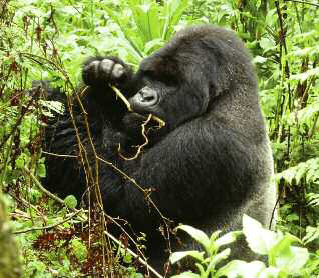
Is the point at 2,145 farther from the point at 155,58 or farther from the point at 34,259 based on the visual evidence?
the point at 155,58

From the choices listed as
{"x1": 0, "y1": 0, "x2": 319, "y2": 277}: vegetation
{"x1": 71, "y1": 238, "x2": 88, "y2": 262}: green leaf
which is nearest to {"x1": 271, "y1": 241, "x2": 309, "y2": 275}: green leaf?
{"x1": 0, "y1": 0, "x2": 319, "y2": 277}: vegetation

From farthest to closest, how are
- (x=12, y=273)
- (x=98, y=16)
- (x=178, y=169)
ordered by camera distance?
(x=98, y=16)
(x=178, y=169)
(x=12, y=273)

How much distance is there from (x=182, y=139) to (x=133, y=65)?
1345mm

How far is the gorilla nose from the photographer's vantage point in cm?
310

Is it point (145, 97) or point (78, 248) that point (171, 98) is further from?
point (78, 248)

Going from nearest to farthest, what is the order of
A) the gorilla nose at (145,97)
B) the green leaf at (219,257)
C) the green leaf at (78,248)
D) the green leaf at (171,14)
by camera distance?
the green leaf at (219,257)
the green leaf at (78,248)
the gorilla nose at (145,97)
the green leaf at (171,14)

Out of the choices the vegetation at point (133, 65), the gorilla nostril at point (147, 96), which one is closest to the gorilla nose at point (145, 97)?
the gorilla nostril at point (147, 96)

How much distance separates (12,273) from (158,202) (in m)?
2.22

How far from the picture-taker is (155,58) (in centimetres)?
327

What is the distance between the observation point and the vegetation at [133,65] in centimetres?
194

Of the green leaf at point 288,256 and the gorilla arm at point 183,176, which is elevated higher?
the green leaf at point 288,256

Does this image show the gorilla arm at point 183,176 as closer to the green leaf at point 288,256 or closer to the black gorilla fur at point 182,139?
the black gorilla fur at point 182,139

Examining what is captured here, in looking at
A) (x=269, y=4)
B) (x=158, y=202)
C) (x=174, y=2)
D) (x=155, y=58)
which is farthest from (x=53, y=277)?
(x=269, y=4)

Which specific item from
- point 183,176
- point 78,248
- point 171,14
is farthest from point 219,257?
point 171,14
